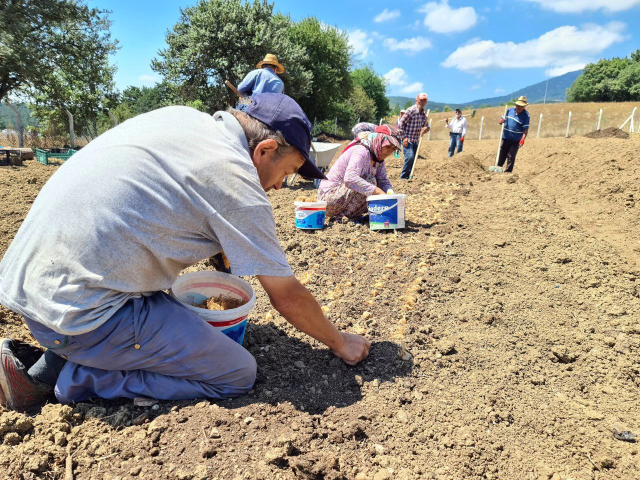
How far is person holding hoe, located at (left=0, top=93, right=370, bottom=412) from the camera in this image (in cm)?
155

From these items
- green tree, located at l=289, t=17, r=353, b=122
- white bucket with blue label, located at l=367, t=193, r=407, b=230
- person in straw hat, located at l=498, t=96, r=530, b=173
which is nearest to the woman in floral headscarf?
white bucket with blue label, located at l=367, t=193, r=407, b=230

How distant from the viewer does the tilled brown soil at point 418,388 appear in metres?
1.59

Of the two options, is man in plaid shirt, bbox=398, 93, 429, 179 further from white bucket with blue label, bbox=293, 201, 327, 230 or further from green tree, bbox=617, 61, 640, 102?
green tree, bbox=617, 61, 640, 102

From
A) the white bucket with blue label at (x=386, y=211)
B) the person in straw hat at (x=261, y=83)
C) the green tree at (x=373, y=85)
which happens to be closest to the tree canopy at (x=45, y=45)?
the person in straw hat at (x=261, y=83)

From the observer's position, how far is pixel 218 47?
53.7 ft

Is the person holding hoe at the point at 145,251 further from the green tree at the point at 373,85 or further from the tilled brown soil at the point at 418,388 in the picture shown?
the green tree at the point at 373,85

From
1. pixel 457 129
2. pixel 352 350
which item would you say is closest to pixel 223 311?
pixel 352 350

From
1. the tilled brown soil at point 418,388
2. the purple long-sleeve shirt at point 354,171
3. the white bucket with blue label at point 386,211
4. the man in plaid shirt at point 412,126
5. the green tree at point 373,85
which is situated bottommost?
the tilled brown soil at point 418,388

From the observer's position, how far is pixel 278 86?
16.5ft

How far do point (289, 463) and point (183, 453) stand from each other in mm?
408

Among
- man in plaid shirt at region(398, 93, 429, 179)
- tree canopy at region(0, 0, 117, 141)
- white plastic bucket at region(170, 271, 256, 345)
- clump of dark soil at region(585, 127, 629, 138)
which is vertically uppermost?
tree canopy at region(0, 0, 117, 141)

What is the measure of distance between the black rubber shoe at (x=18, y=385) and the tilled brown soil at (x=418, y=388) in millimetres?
131

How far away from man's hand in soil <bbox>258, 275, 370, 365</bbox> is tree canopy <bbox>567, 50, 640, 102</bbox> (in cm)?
5889

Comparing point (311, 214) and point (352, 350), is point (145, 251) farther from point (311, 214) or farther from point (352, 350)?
point (311, 214)
